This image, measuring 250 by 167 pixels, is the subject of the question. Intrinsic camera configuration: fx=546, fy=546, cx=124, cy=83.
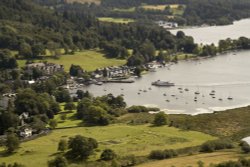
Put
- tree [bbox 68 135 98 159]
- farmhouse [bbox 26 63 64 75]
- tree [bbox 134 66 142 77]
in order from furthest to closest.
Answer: tree [bbox 134 66 142 77] < farmhouse [bbox 26 63 64 75] < tree [bbox 68 135 98 159]

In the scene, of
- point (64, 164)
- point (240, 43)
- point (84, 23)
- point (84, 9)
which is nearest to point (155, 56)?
point (240, 43)

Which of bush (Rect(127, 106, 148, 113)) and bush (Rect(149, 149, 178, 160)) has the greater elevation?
bush (Rect(127, 106, 148, 113))

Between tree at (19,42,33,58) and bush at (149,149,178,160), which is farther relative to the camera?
tree at (19,42,33,58)

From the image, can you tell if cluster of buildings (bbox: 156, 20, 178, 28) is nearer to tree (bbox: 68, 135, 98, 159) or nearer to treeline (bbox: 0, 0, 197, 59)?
treeline (bbox: 0, 0, 197, 59)

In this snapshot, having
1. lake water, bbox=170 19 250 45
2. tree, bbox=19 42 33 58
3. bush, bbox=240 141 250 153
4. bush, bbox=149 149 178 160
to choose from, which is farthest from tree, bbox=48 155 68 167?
lake water, bbox=170 19 250 45

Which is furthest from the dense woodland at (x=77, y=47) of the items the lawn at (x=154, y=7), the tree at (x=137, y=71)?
the lawn at (x=154, y=7)

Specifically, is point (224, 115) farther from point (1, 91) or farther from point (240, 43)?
point (240, 43)

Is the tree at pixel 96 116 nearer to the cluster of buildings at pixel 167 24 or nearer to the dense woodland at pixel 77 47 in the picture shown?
the dense woodland at pixel 77 47

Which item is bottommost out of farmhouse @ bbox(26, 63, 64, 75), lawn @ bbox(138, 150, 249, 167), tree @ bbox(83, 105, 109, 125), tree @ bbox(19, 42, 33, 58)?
lawn @ bbox(138, 150, 249, 167)
